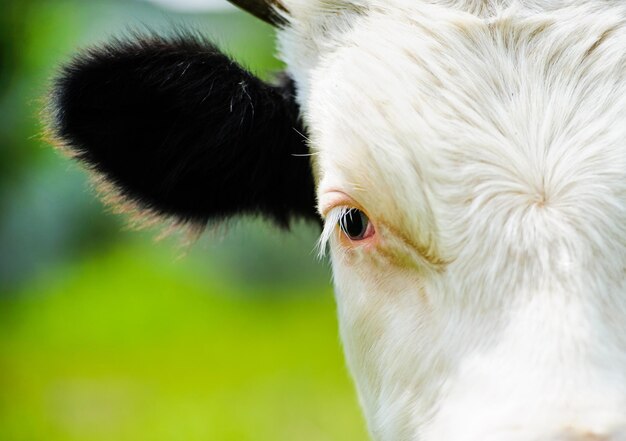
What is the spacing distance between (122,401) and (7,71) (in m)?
5.40

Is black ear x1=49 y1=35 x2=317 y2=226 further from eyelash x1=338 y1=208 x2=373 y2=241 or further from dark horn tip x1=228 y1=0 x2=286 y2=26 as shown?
eyelash x1=338 y1=208 x2=373 y2=241

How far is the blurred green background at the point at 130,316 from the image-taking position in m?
11.6

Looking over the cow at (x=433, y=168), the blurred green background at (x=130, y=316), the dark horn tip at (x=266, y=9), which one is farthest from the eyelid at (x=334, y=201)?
the blurred green background at (x=130, y=316)

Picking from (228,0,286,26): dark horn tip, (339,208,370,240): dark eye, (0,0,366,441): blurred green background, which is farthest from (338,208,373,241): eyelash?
(0,0,366,441): blurred green background

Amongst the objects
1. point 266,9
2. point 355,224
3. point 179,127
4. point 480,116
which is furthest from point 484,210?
point 266,9

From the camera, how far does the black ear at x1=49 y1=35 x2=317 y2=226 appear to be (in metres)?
3.51

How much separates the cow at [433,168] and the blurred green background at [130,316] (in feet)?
20.8

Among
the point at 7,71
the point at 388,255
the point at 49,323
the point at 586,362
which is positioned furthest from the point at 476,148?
Result: the point at 49,323

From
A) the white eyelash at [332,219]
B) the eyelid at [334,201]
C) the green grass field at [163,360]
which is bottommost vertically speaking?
the green grass field at [163,360]

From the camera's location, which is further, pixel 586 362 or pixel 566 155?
pixel 566 155

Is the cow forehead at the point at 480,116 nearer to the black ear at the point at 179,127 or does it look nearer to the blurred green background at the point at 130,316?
the black ear at the point at 179,127

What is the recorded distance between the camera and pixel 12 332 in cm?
1522

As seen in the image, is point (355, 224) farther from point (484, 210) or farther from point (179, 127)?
point (179, 127)

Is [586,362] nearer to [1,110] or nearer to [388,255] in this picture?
[388,255]
